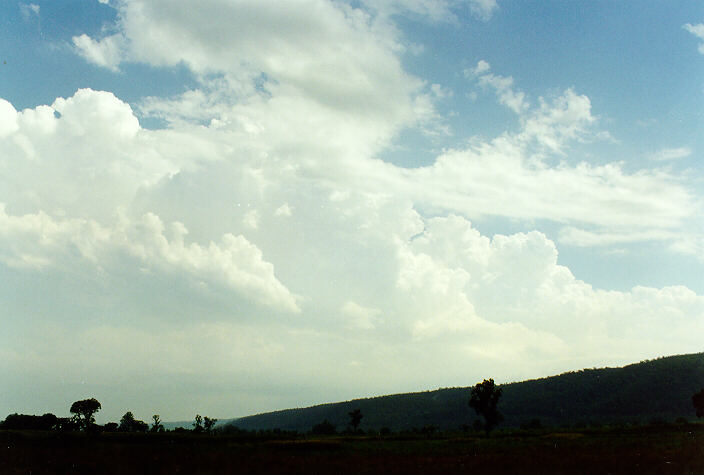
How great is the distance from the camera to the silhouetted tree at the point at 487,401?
113m

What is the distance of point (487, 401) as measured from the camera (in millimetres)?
113875

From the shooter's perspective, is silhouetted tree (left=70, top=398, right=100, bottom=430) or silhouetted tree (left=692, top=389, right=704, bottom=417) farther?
silhouetted tree (left=70, top=398, right=100, bottom=430)

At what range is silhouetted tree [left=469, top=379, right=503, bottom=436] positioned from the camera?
112562 millimetres

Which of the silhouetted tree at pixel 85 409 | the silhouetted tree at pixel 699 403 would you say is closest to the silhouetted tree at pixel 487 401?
the silhouetted tree at pixel 699 403

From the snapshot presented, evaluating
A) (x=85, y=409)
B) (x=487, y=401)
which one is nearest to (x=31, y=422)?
(x=85, y=409)

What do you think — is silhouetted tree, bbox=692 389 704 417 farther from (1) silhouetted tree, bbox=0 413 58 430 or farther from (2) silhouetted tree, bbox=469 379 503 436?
(1) silhouetted tree, bbox=0 413 58 430

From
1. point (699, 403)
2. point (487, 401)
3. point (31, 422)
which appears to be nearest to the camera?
point (487, 401)

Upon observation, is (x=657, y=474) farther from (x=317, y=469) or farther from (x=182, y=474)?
(x=182, y=474)

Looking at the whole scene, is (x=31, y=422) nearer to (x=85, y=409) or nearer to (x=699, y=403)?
(x=85, y=409)

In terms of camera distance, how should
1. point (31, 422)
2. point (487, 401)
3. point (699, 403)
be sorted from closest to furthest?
point (487, 401) < point (699, 403) < point (31, 422)

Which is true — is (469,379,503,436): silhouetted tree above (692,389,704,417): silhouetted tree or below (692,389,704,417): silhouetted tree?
above

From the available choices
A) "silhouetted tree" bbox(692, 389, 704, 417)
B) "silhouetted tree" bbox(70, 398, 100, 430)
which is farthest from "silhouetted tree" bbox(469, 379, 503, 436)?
"silhouetted tree" bbox(70, 398, 100, 430)

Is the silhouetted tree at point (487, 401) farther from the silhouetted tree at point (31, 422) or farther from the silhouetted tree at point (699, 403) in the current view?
the silhouetted tree at point (31, 422)

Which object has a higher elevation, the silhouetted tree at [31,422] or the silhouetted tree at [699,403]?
the silhouetted tree at [31,422]
